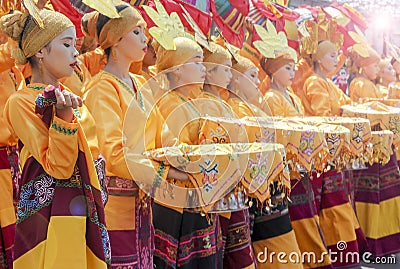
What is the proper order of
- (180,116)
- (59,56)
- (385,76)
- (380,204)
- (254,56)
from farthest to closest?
(385,76)
(380,204)
(254,56)
(180,116)
(59,56)

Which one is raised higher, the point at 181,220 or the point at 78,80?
the point at 78,80

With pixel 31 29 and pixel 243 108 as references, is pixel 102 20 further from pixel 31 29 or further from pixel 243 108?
pixel 243 108

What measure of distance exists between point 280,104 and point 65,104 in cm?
218

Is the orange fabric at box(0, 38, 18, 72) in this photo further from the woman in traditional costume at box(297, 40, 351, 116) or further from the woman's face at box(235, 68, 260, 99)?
the woman in traditional costume at box(297, 40, 351, 116)

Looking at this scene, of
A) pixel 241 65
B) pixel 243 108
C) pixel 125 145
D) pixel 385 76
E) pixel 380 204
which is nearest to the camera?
pixel 125 145

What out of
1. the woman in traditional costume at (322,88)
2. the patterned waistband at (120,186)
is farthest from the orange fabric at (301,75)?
the patterned waistband at (120,186)

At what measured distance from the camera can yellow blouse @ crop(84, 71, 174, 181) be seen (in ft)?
7.39

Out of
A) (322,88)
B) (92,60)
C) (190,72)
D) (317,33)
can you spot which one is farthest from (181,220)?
(317,33)

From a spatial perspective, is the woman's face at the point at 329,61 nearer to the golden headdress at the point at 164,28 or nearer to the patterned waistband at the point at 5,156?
the golden headdress at the point at 164,28

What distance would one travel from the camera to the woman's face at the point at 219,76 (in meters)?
3.17

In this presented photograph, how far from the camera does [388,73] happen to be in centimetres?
590

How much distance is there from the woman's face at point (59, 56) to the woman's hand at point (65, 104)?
0.28m

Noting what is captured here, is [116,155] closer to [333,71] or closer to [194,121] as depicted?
[194,121]

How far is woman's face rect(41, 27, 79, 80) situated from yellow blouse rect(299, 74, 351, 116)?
2526mm
